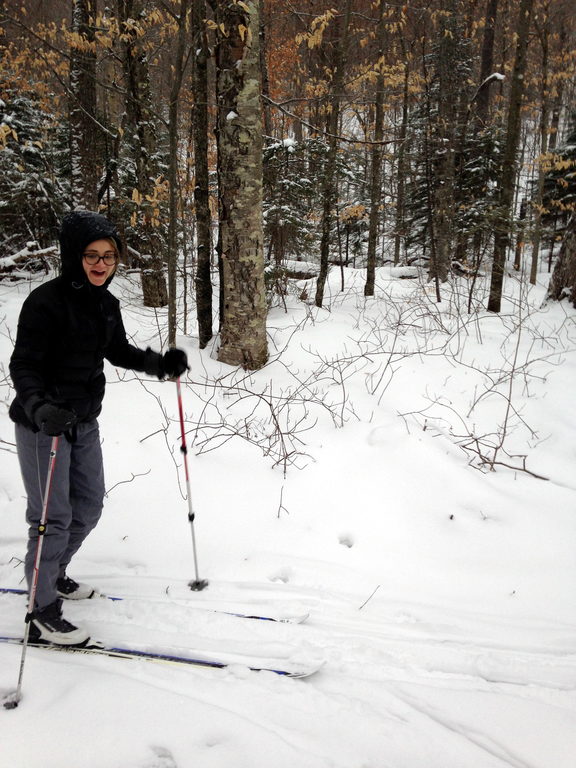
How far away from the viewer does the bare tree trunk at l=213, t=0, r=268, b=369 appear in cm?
488

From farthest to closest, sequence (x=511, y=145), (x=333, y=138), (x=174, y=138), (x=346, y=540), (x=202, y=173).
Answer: (x=511, y=145) → (x=333, y=138) → (x=202, y=173) → (x=174, y=138) → (x=346, y=540)

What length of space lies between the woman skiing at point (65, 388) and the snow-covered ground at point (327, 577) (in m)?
0.53

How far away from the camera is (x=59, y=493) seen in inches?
97.0

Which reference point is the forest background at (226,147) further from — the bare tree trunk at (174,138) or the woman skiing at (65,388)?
the woman skiing at (65,388)

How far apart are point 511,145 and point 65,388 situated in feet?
31.5

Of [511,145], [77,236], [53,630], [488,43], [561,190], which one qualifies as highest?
[488,43]

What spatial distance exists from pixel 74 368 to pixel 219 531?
1749 millimetres

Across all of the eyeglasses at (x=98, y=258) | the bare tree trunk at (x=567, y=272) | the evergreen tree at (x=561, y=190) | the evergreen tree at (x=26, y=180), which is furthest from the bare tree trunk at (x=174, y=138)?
the evergreen tree at (x=561, y=190)

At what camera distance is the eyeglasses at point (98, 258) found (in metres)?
2.34

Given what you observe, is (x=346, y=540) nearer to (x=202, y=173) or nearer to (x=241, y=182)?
(x=241, y=182)

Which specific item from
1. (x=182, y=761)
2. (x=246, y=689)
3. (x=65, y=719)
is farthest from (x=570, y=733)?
(x=65, y=719)

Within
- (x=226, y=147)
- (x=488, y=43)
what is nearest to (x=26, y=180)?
(x=226, y=147)

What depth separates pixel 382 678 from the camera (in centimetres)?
240

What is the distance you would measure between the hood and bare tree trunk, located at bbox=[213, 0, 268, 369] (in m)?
3.17
